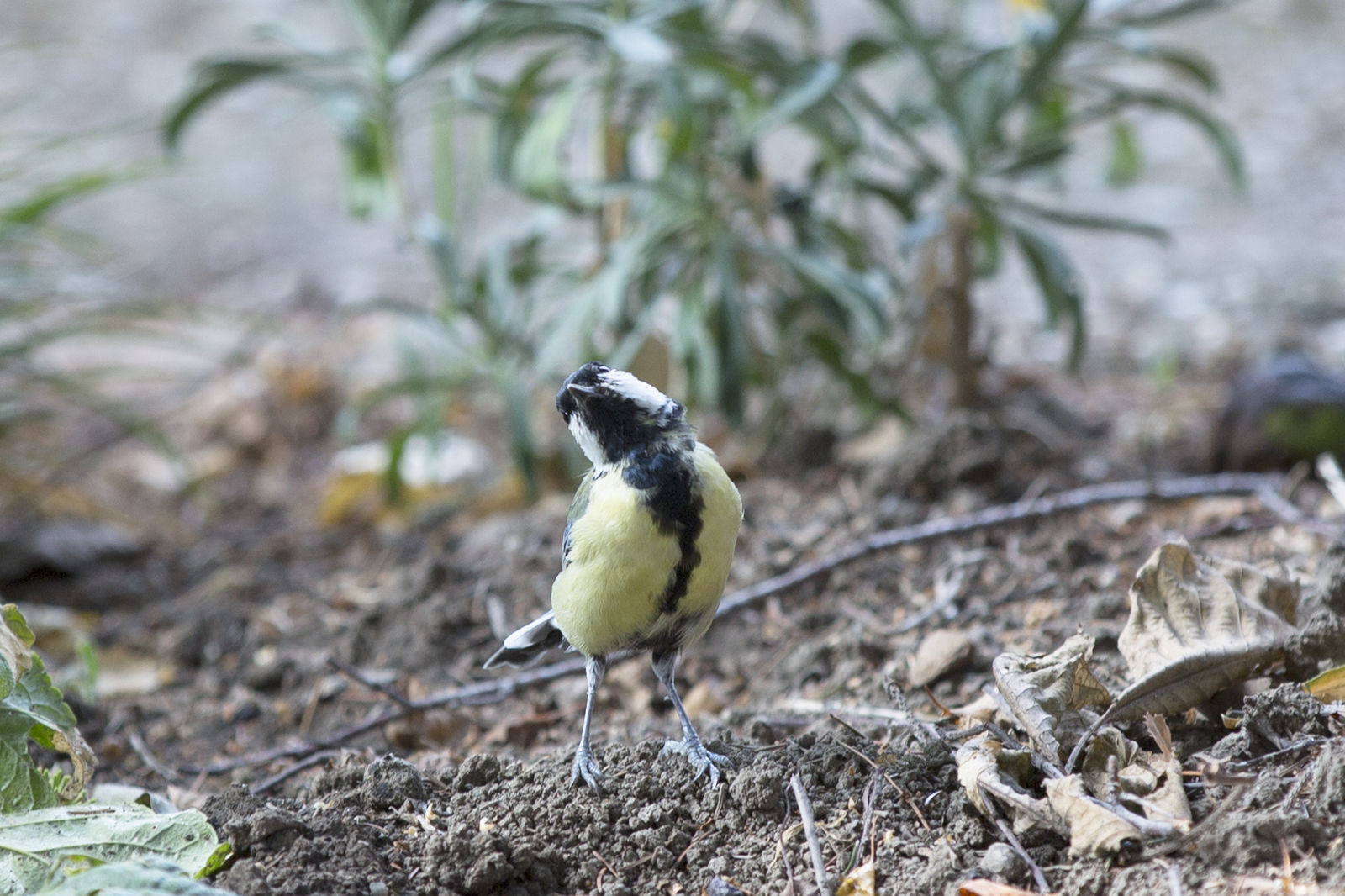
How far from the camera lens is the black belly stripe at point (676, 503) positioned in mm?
2123

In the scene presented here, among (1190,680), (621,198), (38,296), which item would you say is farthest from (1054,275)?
(38,296)

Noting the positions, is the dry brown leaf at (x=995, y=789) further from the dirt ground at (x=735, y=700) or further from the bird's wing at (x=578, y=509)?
the bird's wing at (x=578, y=509)

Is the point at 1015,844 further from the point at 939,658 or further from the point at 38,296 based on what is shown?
the point at 38,296

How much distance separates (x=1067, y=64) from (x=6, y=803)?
417 cm

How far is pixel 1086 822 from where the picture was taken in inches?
71.4

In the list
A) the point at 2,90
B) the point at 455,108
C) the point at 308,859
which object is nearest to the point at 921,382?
the point at 455,108

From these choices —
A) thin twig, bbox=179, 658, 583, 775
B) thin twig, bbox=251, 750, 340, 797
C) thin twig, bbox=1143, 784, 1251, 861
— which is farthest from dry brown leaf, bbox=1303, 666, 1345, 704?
thin twig, bbox=251, 750, 340, 797

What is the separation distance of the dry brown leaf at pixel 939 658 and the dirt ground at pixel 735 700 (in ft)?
0.05

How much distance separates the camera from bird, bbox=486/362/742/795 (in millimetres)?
2129

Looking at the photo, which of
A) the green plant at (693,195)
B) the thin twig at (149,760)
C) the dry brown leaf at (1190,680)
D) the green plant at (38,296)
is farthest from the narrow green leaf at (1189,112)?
the thin twig at (149,760)

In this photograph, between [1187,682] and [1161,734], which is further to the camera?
[1187,682]

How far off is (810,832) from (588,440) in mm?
859

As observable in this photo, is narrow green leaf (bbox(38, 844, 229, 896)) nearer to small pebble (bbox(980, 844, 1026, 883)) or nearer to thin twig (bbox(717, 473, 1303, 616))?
small pebble (bbox(980, 844, 1026, 883))

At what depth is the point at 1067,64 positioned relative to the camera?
447 centimetres
